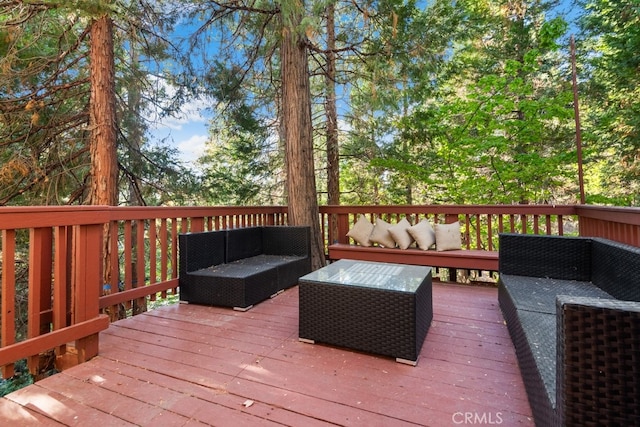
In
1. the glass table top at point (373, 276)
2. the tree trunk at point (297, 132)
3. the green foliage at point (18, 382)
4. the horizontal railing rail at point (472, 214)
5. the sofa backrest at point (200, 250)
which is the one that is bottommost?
the green foliage at point (18, 382)

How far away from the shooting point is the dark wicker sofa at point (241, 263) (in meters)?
3.01

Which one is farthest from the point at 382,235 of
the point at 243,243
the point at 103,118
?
the point at 103,118

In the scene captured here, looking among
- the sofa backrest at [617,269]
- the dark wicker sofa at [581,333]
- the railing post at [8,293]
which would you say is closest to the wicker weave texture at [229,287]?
the railing post at [8,293]

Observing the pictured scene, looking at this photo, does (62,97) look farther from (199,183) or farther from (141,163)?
(199,183)

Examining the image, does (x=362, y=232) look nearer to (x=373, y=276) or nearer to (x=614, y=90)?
(x=373, y=276)

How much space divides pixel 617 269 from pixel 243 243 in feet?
11.1

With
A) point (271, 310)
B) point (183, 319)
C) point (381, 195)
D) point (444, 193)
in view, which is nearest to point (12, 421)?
point (183, 319)

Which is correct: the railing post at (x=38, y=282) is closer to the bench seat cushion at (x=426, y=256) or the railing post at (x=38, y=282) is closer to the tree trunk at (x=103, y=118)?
the tree trunk at (x=103, y=118)

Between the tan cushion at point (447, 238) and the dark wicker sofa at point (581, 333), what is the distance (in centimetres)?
149

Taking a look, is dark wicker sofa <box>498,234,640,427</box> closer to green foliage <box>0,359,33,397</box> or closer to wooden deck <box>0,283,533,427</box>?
wooden deck <box>0,283,533,427</box>

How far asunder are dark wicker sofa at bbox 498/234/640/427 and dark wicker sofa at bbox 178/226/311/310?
2.19m

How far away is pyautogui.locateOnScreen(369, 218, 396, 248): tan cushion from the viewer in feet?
14.4

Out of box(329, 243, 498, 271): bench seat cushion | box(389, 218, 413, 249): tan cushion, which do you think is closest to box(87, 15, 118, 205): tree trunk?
box(329, 243, 498, 271): bench seat cushion

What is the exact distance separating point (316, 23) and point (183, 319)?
361cm
